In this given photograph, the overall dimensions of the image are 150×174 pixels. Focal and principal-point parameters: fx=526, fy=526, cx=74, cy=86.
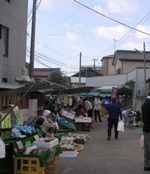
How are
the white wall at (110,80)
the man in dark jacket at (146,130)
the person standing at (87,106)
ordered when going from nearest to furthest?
1. the man in dark jacket at (146,130)
2. the person standing at (87,106)
3. the white wall at (110,80)

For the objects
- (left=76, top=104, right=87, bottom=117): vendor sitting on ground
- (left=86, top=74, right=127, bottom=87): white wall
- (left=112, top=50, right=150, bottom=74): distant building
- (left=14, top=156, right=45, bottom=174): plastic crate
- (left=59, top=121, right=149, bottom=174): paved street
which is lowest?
(left=59, top=121, right=149, bottom=174): paved street

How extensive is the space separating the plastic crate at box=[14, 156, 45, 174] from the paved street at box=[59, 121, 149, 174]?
70.6 inches

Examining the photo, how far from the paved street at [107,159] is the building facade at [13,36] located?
779 cm

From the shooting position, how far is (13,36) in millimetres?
27781

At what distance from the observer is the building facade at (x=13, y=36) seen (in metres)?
26.5

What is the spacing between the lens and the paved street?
13516 millimetres

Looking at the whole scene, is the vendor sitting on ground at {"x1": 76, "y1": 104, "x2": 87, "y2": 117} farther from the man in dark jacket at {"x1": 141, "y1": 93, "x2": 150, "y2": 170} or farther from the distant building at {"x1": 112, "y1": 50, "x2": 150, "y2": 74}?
the distant building at {"x1": 112, "y1": 50, "x2": 150, "y2": 74}

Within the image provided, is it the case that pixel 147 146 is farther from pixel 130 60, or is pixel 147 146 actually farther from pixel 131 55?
pixel 131 55

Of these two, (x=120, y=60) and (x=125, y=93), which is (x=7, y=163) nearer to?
(x=125, y=93)

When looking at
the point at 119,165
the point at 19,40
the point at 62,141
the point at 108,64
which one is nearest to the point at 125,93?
the point at 19,40

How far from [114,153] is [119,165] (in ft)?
9.23

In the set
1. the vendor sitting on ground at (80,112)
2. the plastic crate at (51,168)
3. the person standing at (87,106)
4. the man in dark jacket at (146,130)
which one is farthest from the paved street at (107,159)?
the person standing at (87,106)

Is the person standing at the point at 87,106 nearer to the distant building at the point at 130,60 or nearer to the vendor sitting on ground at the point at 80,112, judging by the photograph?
the vendor sitting on ground at the point at 80,112

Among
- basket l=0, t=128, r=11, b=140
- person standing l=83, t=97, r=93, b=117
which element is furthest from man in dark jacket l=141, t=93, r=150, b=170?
→ person standing l=83, t=97, r=93, b=117
